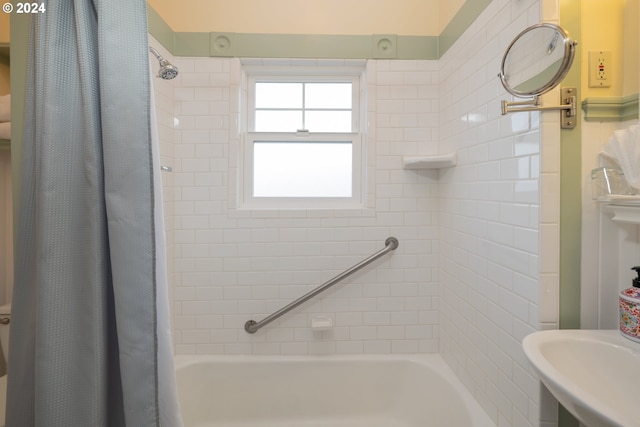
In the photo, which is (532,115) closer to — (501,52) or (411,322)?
(501,52)

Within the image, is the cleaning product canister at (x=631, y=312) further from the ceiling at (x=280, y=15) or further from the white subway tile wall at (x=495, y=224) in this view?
the ceiling at (x=280, y=15)

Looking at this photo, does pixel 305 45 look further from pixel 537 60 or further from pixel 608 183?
pixel 608 183

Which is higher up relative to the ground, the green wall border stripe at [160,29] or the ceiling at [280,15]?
the ceiling at [280,15]

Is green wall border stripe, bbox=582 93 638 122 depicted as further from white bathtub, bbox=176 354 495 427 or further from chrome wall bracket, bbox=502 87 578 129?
white bathtub, bbox=176 354 495 427

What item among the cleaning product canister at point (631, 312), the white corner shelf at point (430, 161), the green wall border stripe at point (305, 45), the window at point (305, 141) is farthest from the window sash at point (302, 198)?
the cleaning product canister at point (631, 312)

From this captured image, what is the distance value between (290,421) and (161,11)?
2.36 metres

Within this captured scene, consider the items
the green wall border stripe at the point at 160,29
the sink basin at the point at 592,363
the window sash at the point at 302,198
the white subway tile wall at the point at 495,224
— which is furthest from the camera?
the window sash at the point at 302,198

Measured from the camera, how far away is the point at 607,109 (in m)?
0.95

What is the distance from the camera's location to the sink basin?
76 cm

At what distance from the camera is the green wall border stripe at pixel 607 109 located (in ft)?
3.08

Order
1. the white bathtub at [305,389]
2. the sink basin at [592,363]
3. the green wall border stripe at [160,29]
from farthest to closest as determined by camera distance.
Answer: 1. the white bathtub at [305,389]
2. the green wall border stripe at [160,29]
3. the sink basin at [592,363]

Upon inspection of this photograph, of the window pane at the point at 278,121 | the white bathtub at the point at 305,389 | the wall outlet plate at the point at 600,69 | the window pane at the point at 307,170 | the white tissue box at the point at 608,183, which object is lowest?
the white bathtub at the point at 305,389

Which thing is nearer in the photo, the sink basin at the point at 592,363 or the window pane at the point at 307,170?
the sink basin at the point at 592,363

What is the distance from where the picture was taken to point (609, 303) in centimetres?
97
